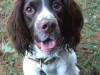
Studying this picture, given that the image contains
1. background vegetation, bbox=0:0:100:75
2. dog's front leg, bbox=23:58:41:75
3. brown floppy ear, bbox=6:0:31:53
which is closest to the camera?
brown floppy ear, bbox=6:0:31:53

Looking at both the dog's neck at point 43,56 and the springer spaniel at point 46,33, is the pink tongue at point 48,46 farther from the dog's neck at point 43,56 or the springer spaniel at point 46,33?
the dog's neck at point 43,56

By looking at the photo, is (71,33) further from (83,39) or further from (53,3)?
(83,39)

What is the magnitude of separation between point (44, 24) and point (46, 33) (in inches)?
4.5

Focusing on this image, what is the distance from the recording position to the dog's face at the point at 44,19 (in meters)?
2.74

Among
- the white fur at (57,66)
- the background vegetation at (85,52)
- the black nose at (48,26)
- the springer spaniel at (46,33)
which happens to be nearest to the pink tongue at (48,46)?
the springer spaniel at (46,33)

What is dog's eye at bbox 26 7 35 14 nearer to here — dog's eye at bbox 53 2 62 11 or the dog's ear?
dog's eye at bbox 53 2 62 11

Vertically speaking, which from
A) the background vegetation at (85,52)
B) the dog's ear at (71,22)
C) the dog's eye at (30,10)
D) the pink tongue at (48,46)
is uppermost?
the dog's eye at (30,10)

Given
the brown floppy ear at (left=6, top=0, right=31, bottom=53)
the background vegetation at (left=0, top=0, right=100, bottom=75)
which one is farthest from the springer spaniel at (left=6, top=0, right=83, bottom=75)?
the background vegetation at (left=0, top=0, right=100, bottom=75)

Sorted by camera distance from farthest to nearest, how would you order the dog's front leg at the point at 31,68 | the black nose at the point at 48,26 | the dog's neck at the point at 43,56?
the dog's front leg at the point at 31,68
the dog's neck at the point at 43,56
the black nose at the point at 48,26

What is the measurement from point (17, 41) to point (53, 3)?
53 centimetres

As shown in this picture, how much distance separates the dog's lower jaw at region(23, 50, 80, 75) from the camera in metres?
3.26

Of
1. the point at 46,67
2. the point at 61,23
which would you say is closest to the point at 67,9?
the point at 61,23

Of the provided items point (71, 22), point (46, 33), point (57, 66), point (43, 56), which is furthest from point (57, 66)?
point (46, 33)

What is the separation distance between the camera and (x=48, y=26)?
269 cm
